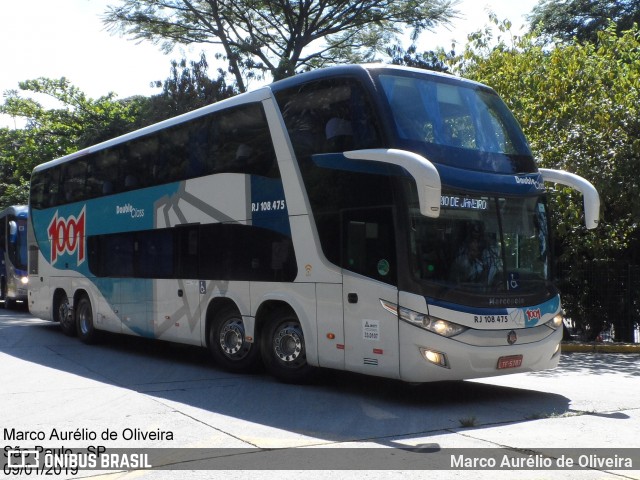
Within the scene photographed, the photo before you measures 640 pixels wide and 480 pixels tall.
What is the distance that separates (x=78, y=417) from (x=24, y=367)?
4.68 m

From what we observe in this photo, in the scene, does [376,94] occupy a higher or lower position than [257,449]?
higher

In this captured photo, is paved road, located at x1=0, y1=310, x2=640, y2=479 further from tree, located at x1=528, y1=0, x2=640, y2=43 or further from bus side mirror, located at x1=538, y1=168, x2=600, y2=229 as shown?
tree, located at x1=528, y1=0, x2=640, y2=43

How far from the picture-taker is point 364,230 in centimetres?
1014

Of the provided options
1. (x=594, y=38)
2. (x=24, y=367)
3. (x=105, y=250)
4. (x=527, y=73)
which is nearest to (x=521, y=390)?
(x=24, y=367)

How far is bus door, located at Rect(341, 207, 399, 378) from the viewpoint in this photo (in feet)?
32.0

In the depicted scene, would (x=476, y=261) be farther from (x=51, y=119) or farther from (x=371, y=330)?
(x=51, y=119)

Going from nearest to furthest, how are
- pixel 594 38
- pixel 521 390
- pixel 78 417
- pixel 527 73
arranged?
pixel 78 417
pixel 521 390
pixel 527 73
pixel 594 38

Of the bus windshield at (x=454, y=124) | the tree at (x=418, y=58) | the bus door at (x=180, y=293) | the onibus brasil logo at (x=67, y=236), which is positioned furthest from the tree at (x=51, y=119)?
the bus windshield at (x=454, y=124)

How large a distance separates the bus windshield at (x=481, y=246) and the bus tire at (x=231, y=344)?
3.46 metres

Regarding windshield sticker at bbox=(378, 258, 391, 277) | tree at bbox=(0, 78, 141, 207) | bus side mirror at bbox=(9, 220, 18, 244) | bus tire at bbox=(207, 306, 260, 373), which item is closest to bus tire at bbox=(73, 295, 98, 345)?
bus tire at bbox=(207, 306, 260, 373)

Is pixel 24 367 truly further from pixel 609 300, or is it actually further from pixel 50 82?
pixel 50 82

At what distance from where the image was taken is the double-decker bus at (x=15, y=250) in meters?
27.5

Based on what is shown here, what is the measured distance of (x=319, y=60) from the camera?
3025 cm

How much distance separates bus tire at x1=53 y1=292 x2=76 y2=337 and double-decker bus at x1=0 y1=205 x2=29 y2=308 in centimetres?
915
